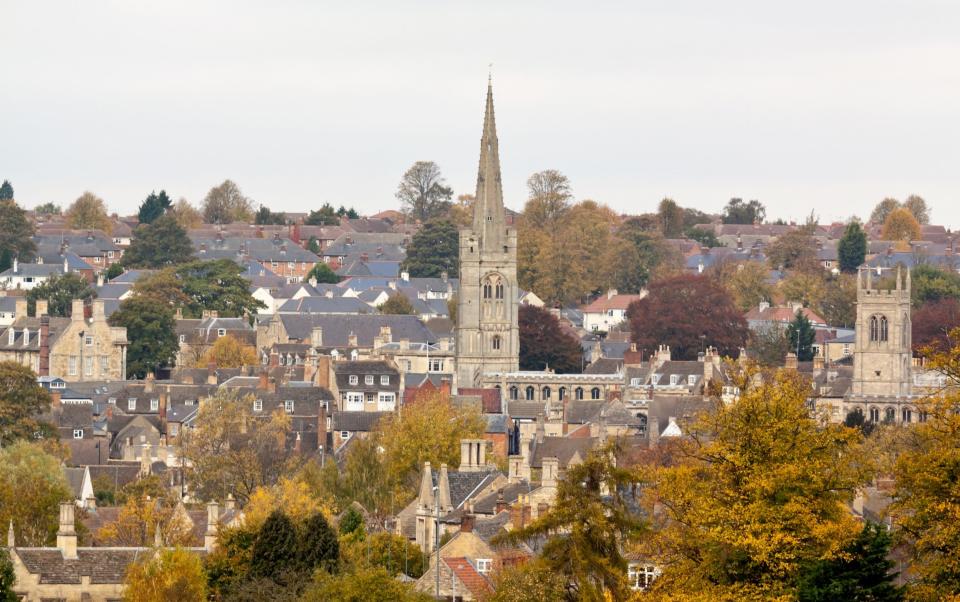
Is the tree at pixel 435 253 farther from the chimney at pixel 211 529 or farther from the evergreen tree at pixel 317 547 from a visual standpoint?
the evergreen tree at pixel 317 547

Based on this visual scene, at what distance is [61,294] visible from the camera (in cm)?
15075

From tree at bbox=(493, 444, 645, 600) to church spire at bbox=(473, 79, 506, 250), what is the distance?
79.0 meters

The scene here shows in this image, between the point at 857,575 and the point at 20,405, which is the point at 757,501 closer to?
the point at 857,575

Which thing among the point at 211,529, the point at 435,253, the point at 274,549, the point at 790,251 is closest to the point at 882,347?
the point at 211,529

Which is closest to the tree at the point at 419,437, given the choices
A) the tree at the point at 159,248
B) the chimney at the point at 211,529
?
the chimney at the point at 211,529

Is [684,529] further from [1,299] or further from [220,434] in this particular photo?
[1,299]

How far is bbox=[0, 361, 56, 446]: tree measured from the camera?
300ft

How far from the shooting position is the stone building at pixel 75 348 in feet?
408

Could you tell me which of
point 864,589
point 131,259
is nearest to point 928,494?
point 864,589

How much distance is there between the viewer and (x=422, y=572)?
2272 inches

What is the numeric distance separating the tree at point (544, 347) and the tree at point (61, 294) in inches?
1071

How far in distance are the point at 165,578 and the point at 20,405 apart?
42492 millimetres

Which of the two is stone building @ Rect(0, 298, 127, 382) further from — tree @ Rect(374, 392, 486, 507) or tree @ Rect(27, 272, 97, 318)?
tree @ Rect(374, 392, 486, 507)

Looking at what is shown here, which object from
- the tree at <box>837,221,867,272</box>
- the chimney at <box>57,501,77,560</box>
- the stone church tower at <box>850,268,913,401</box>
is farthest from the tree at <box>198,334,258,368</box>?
the chimney at <box>57,501,77,560</box>
